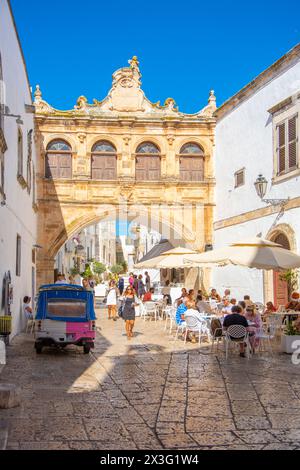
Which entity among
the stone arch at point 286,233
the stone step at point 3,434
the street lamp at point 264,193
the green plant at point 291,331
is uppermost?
the street lamp at point 264,193

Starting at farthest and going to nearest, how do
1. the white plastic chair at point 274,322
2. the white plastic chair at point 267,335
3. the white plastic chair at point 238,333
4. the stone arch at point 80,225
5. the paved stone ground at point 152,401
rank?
the stone arch at point 80,225 < the white plastic chair at point 274,322 < the white plastic chair at point 267,335 < the white plastic chair at point 238,333 < the paved stone ground at point 152,401

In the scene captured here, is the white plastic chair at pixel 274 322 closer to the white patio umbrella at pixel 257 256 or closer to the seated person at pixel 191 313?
the white patio umbrella at pixel 257 256

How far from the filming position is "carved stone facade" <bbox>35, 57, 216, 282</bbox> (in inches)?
971

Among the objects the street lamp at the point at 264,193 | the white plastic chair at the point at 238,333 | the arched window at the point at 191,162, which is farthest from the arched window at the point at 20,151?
the arched window at the point at 191,162

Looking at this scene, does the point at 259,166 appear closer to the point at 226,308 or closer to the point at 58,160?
the point at 226,308

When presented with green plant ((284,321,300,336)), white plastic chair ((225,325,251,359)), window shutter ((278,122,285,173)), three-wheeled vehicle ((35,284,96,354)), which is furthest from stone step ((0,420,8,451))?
window shutter ((278,122,285,173))

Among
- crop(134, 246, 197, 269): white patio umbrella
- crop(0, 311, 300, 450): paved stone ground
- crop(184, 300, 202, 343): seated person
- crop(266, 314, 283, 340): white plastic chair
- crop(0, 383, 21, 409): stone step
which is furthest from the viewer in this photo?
crop(134, 246, 197, 269): white patio umbrella

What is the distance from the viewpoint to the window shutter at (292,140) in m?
17.5

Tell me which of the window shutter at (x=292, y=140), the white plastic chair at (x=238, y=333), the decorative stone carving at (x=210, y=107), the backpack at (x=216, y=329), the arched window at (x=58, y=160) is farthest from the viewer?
the decorative stone carving at (x=210, y=107)

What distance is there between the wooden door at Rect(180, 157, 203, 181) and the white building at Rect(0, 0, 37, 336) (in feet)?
24.5

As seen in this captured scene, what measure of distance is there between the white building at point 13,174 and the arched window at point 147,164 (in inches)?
239

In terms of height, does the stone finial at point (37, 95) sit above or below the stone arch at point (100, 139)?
above

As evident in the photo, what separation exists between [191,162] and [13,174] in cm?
1165

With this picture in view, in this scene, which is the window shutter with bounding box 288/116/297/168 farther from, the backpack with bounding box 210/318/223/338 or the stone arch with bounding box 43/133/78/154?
the stone arch with bounding box 43/133/78/154
